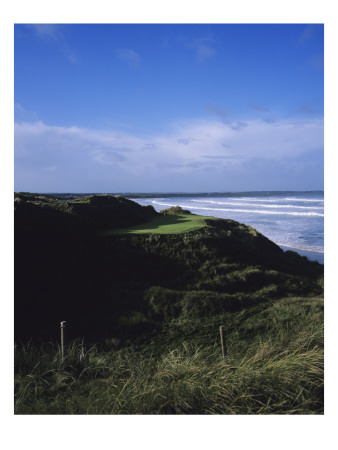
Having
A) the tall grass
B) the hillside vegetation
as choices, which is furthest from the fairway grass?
the tall grass

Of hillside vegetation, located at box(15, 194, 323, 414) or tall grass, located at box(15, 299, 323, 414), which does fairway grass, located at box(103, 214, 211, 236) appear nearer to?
hillside vegetation, located at box(15, 194, 323, 414)

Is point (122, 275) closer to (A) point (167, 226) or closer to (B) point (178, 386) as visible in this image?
(A) point (167, 226)

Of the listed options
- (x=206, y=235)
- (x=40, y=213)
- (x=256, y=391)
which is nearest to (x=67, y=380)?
(x=256, y=391)

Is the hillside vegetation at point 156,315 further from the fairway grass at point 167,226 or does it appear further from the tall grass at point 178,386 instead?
the fairway grass at point 167,226

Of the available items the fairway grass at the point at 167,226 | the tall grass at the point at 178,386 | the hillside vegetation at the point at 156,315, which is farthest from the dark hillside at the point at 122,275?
the tall grass at the point at 178,386
